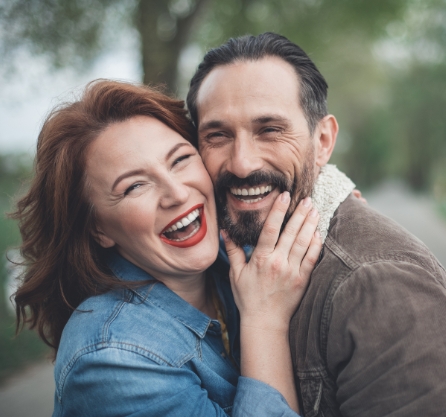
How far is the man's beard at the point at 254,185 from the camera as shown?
7.41ft

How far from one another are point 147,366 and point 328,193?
1.26 meters

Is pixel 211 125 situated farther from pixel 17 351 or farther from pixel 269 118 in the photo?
pixel 17 351

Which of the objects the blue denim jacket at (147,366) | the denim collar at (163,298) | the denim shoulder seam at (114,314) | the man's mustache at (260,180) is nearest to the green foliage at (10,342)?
the denim collar at (163,298)

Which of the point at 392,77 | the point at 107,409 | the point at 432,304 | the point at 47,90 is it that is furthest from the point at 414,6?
the point at 392,77

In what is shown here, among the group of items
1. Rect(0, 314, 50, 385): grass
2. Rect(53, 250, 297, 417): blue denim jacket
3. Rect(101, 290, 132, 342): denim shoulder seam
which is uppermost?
Rect(101, 290, 132, 342): denim shoulder seam

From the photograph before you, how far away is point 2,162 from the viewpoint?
10.4m

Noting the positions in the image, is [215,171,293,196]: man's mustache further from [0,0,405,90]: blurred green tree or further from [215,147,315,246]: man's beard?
[0,0,405,90]: blurred green tree

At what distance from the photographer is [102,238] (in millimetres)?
2375

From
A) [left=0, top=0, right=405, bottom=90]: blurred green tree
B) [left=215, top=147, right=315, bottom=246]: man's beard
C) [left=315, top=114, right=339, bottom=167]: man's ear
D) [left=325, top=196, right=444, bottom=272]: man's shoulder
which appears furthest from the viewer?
[left=0, top=0, right=405, bottom=90]: blurred green tree

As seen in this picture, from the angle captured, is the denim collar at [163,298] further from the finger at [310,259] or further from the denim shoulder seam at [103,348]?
the finger at [310,259]

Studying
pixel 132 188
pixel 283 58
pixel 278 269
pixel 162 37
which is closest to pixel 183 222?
pixel 132 188

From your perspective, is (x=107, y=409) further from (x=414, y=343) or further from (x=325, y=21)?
(x=325, y=21)

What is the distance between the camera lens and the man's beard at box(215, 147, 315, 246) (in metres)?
2.26

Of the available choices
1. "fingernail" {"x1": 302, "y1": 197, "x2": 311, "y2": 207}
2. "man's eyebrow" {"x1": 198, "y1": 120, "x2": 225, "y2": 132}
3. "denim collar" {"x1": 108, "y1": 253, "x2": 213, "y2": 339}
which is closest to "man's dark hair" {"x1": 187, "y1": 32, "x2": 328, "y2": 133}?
"man's eyebrow" {"x1": 198, "y1": 120, "x2": 225, "y2": 132}
